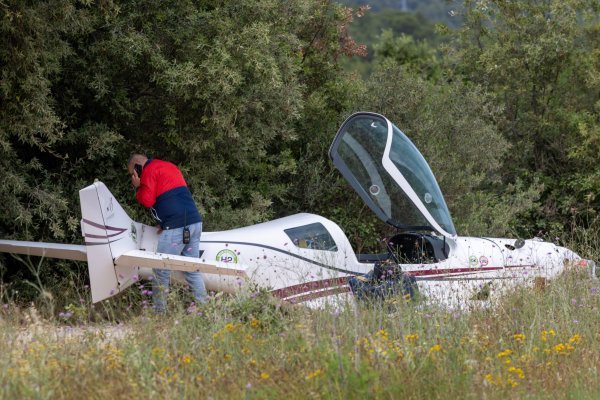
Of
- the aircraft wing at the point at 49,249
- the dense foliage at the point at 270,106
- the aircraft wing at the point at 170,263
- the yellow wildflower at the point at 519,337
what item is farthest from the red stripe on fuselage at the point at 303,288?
the dense foliage at the point at 270,106

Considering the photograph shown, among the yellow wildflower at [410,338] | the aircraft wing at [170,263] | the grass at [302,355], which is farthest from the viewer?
the aircraft wing at [170,263]

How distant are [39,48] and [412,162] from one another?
4460mm

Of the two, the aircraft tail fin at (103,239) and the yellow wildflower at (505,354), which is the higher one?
the aircraft tail fin at (103,239)

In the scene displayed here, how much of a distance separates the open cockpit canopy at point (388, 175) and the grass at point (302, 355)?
2321 mm

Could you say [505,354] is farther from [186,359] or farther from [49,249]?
[49,249]

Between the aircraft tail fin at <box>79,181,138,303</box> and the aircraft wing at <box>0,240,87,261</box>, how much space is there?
1.88ft

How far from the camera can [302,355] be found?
6719 millimetres

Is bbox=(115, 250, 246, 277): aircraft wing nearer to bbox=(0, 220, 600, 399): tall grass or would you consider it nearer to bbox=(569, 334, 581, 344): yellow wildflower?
bbox=(0, 220, 600, 399): tall grass

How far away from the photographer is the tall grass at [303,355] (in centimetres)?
623

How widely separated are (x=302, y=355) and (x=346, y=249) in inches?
154

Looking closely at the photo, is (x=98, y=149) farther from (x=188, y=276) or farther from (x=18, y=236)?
(x=188, y=276)

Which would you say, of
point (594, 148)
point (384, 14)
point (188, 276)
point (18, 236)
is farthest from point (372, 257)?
point (384, 14)

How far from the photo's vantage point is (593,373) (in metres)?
7.07

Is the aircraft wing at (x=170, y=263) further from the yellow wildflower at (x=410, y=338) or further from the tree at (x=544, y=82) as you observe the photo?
Answer: the tree at (x=544, y=82)
